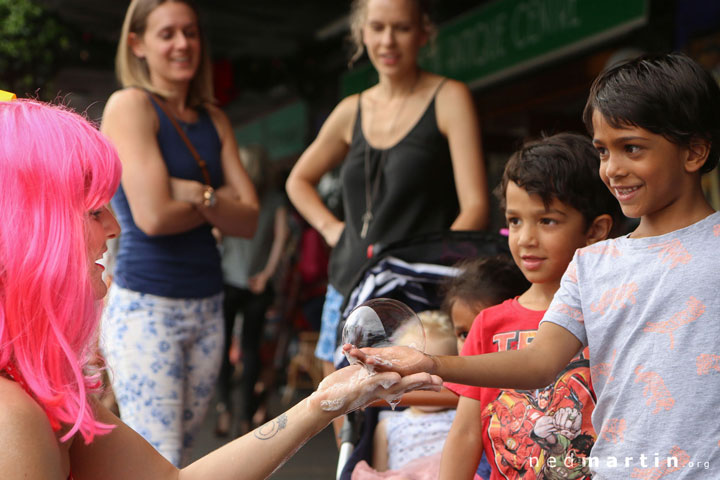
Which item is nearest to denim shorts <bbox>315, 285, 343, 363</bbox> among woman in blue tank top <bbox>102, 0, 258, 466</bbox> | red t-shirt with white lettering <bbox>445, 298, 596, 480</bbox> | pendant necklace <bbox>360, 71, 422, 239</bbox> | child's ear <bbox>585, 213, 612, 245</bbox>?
pendant necklace <bbox>360, 71, 422, 239</bbox>

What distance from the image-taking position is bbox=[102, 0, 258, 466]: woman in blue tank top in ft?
9.64

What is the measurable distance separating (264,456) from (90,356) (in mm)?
401

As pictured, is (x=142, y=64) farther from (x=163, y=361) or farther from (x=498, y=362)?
(x=498, y=362)

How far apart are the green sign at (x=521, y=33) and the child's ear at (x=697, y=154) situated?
2.99 m

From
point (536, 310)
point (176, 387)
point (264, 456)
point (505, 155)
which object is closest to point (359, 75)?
point (505, 155)

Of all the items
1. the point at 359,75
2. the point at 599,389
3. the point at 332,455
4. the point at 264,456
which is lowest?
the point at 332,455

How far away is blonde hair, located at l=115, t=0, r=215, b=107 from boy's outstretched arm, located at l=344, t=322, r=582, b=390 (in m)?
1.90

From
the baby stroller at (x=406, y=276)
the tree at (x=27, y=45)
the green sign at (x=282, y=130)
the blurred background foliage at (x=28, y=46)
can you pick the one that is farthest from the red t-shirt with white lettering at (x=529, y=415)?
the green sign at (x=282, y=130)

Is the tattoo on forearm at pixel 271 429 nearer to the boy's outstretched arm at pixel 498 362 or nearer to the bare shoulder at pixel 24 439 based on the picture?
the boy's outstretched arm at pixel 498 362

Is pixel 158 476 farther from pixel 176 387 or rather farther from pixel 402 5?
pixel 402 5

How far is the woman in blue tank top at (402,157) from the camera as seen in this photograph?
307cm

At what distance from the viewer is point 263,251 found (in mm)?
6691

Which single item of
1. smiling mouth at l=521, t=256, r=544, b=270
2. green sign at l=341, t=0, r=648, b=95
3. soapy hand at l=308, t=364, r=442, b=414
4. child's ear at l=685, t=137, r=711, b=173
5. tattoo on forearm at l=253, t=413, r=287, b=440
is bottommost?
tattoo on forearm at l=253, t=413, r=287, b=440

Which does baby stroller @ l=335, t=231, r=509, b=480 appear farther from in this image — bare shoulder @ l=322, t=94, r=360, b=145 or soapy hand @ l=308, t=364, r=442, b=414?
soapy hand @ l=308, t=364, r=442, b=414
